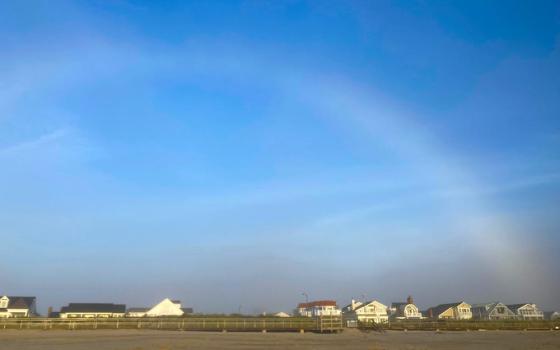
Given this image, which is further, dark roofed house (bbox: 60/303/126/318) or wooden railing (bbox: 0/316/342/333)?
dark roofed house (bbox: 60/303/126/318)

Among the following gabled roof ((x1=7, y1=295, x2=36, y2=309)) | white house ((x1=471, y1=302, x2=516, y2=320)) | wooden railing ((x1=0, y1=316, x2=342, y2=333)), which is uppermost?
gabled roof ((x1=7, y1=295, x2=36, y2=309))

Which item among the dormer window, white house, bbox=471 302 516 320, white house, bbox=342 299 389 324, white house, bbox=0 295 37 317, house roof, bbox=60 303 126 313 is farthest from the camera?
white house, bbox=471 302 516 320

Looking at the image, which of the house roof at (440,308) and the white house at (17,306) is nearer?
the white house at (17,306)

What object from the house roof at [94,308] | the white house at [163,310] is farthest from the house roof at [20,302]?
the white house at [163,310]

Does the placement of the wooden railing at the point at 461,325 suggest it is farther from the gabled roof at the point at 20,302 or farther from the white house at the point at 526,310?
the gabled roof at the point at 20,302

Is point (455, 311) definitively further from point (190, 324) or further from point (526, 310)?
point (190, 324)

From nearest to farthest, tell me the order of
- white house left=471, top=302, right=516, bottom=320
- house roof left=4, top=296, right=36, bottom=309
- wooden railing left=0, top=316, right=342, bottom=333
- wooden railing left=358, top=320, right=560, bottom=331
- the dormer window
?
wooden railing left=0, top=316, right=342, bottom=333
wooden railing left=358, top=320, right=560, bottom=331
house roof left=4, top=296, right=36, bottom=309
the dormer window
white house left=471, top=302, right=516, bottom=320

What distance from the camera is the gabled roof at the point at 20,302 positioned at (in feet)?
297

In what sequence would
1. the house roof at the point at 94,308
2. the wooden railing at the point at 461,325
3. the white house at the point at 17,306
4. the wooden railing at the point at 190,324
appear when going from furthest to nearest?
1. the house roof at the point at 94,308
2. the white house at the point at 17,306
3. the wooden railing at the point at 461,325
4. the wooden railing at the point at 190,324

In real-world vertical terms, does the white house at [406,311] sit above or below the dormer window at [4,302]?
below

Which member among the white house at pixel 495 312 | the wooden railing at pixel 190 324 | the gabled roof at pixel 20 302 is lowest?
the white house at pixel 495 312

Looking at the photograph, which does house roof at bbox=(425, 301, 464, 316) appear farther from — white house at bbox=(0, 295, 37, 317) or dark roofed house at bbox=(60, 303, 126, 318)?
white house at bbox=(0, 295, 37, 317)

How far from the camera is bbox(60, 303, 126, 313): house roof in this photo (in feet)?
298

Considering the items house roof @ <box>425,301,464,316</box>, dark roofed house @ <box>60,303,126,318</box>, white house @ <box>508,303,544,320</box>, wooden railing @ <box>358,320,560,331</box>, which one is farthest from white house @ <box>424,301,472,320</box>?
dark roofed house @ <box>60,303,126,318</box>
